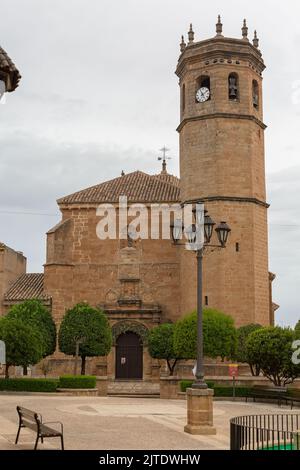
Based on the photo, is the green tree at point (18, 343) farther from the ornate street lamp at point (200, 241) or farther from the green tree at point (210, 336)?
the ornate street lamp at point (200, 241)

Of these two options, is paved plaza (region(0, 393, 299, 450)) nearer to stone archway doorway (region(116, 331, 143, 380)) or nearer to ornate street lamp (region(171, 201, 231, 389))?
ornate street lamp (region(171, 201, 231, 389))

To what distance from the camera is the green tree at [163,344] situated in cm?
3512

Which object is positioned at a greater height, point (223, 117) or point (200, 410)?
point (223, 117)

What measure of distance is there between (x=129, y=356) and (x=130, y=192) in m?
10.1

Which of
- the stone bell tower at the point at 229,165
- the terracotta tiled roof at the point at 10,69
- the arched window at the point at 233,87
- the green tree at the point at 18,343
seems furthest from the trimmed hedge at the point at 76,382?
the terracotta tiled roof at the point at 10,69

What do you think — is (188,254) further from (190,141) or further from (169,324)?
(190,141)

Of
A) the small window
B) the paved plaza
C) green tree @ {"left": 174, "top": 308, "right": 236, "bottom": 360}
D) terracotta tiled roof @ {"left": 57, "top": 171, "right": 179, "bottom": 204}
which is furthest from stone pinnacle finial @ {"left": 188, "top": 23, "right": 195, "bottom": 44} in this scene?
the paved plaza

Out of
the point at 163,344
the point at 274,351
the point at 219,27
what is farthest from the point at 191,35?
the point at 274,351

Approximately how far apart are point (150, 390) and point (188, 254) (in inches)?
296

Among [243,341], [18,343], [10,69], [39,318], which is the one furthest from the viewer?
[39,318]

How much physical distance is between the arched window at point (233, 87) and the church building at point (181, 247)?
56 mm

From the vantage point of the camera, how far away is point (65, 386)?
97.2 feet

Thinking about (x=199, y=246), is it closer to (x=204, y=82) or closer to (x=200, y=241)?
(x=200, y=241)

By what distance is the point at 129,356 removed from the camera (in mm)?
38625
